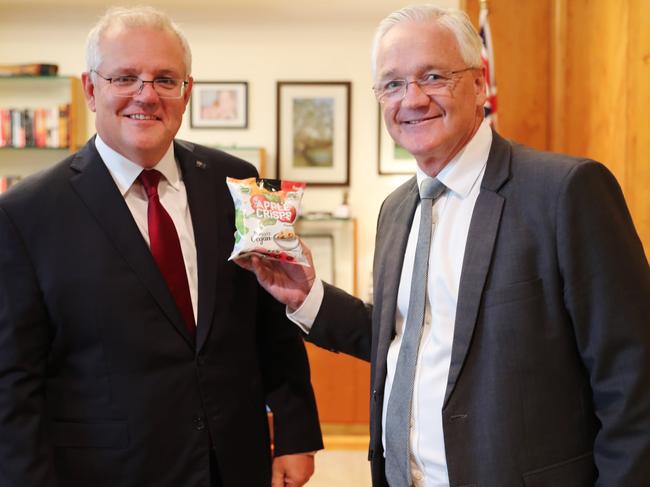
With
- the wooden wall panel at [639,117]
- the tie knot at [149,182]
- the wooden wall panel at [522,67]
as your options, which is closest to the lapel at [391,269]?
the tie knot at [149,182]

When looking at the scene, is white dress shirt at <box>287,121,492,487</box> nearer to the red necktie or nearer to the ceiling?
the red necktie

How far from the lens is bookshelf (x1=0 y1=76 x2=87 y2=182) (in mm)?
4633

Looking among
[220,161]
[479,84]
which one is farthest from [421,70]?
[220,161]

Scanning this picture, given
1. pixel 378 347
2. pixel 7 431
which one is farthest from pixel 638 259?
pixel 7 431

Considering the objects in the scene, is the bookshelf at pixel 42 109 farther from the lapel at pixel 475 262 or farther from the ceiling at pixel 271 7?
Result: the lapel at pixel 475 262

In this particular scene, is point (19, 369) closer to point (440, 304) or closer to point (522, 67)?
point (440, 304)

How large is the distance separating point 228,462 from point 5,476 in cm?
49

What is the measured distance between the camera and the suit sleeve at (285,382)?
187 cm

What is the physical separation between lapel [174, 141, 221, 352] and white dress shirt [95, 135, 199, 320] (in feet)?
0.06

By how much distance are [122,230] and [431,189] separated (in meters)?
0.71

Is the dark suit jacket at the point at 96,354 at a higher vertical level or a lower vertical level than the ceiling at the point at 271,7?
lower

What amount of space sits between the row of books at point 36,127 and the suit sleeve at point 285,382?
3284 millimetres

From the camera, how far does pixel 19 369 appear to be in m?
1.52

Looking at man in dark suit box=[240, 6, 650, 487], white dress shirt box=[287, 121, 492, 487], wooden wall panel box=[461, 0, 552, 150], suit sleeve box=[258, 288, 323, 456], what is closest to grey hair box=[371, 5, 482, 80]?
man in dark suit box=[240, 6, 650, 487]
